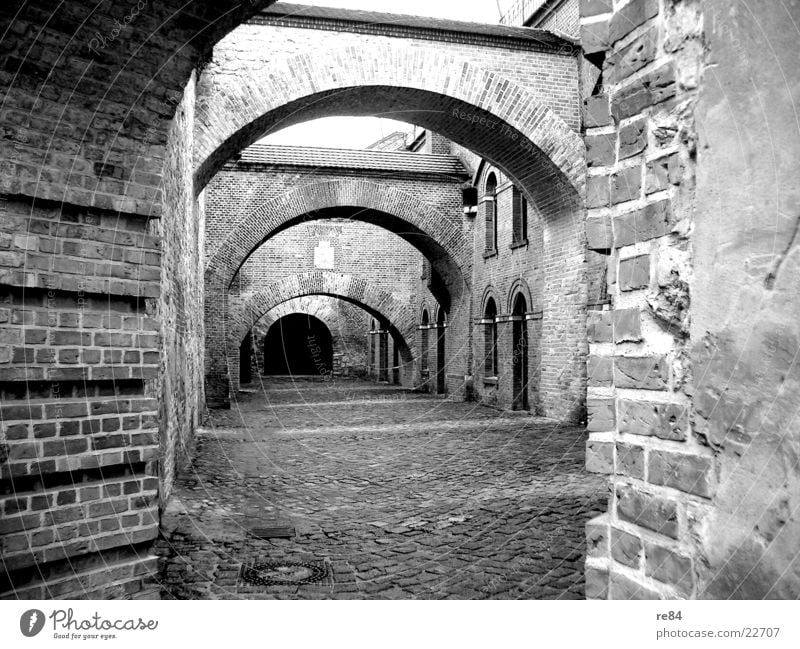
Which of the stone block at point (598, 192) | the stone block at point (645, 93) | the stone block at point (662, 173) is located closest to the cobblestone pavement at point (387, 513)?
the stone block at point (598, 192)

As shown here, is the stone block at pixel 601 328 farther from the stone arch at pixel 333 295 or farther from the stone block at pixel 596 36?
the stone arch at pixel 333 295

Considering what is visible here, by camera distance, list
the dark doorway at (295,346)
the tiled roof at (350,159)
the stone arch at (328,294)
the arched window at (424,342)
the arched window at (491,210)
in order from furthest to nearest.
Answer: the dark doorway at (295,346)
the arched window at (424,342)
the stone arch at (328,294)
the arched window at (491,210)
the tiled roof at (350,159)

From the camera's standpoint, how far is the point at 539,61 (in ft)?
38.9

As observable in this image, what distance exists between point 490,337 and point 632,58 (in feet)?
49.6

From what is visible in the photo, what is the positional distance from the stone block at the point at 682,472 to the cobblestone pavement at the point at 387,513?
222 centimetres

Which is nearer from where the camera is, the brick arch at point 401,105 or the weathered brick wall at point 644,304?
the weathered brick wall at point 644,304

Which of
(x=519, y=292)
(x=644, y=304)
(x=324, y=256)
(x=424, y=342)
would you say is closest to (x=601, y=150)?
(x=644, y=304)

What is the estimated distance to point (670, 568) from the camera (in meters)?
1.94

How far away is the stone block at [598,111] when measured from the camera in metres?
2.14

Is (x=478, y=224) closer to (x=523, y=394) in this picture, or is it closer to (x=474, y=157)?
(x=474, y=157)

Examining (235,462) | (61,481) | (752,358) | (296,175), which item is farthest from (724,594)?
(296,175)

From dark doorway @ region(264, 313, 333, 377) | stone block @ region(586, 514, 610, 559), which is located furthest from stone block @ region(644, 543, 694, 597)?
dark doorway @ region(264, 313, 333, 377)

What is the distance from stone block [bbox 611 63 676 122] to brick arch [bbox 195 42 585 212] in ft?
29.0

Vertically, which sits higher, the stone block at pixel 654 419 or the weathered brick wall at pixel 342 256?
the weathered brick wall at pixel 342 256
